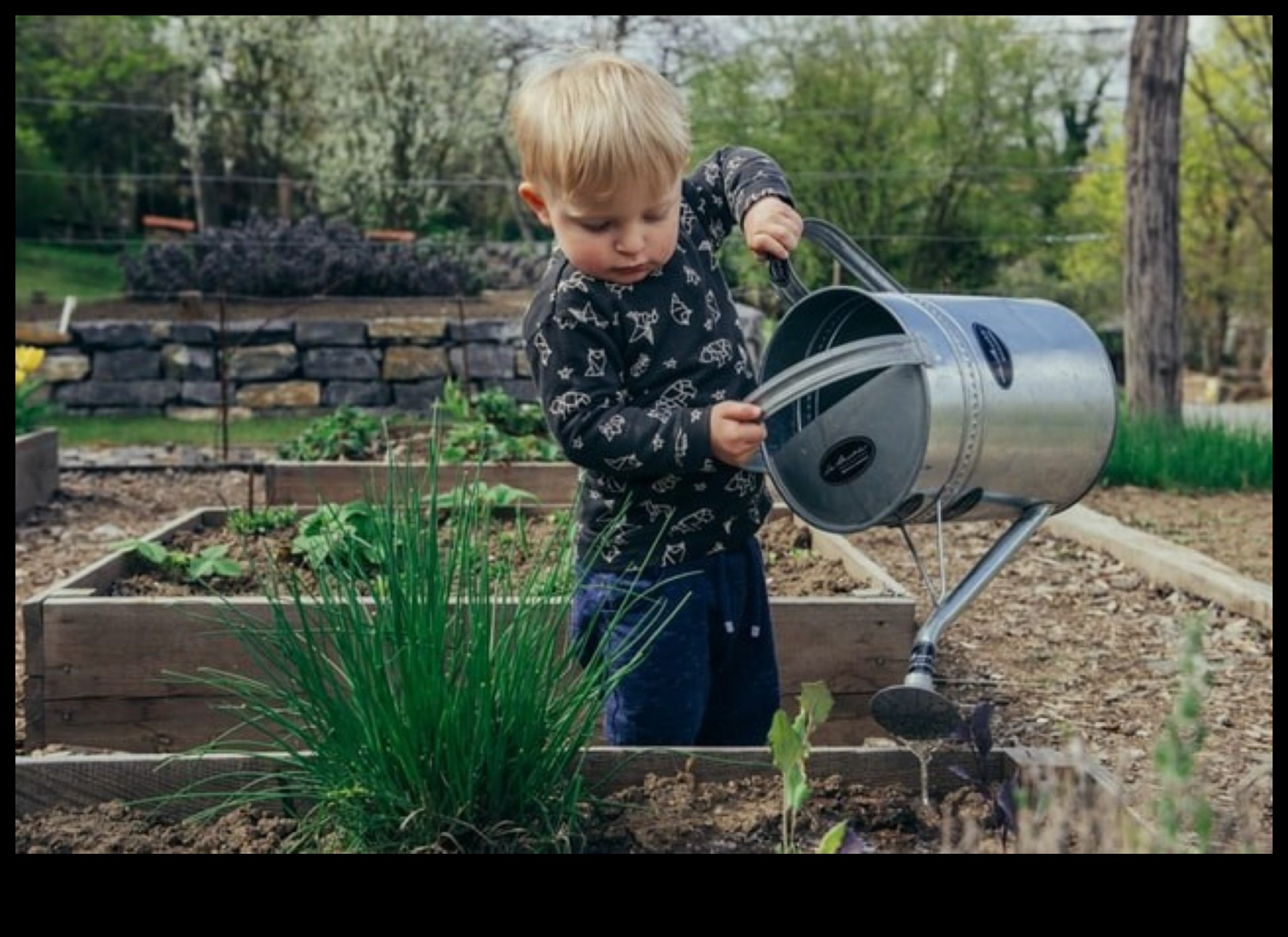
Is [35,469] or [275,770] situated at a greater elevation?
[275,770]

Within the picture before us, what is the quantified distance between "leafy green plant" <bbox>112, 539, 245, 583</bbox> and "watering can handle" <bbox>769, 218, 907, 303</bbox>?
179 centimetres

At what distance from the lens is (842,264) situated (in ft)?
8.07

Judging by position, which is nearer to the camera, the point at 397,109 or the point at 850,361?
the point at 850,361

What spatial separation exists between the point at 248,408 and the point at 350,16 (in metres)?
7.33

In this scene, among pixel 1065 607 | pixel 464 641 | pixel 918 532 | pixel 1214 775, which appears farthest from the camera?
pixel 918 532

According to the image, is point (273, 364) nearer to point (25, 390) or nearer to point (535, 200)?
point (25, 390)

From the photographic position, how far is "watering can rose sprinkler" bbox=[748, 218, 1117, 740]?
2090mm

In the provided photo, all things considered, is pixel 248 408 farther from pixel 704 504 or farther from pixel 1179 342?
pixel 704 504

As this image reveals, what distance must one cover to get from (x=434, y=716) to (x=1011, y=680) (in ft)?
7.78

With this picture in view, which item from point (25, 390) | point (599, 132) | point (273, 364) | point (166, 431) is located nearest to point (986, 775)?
point (599, 132)

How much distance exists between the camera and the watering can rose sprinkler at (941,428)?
209 cm

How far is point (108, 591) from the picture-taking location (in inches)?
144

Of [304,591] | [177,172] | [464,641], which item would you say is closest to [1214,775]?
[464,641]

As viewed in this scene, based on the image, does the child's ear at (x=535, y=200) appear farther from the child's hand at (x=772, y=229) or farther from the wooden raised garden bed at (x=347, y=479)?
the wooden raised garden bed at (x=347, y=479)
